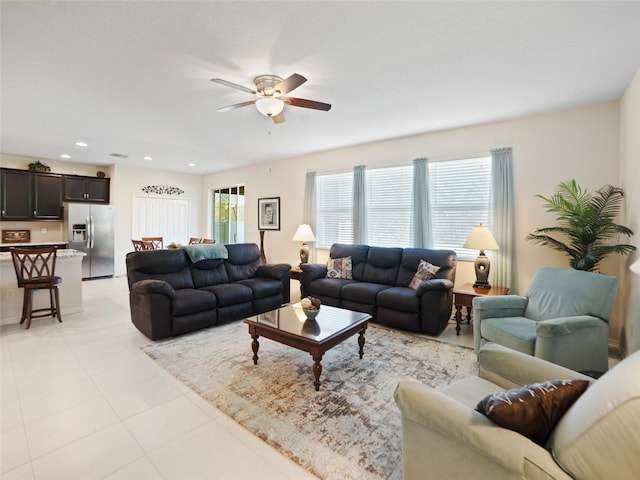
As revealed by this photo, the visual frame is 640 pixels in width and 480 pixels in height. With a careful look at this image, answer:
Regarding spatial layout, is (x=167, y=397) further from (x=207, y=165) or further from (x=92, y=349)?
(x=207, y=165)

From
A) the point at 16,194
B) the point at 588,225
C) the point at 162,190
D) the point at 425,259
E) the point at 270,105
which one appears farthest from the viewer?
the point at 162,190

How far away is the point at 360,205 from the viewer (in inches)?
207

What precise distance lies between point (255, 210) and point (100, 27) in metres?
5.08

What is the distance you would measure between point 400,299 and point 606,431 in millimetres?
2855

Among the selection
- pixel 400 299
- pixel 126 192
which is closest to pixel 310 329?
pixel 400 299

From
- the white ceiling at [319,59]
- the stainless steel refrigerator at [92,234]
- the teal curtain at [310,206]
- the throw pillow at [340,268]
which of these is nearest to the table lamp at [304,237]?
the teal curtain at [310,206]

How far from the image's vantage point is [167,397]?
93.6 inches

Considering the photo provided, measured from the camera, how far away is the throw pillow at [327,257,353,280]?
15.7 ft

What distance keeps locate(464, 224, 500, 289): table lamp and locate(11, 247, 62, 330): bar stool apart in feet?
17.2

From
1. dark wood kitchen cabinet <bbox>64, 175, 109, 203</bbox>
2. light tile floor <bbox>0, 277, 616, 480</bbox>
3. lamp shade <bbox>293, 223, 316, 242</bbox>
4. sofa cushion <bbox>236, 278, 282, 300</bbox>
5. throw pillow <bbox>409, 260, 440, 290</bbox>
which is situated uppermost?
dark wood kitchen cabinet <bbox>64, 175, 109, 203</bbox>

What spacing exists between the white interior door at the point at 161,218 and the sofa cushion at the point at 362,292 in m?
5.84

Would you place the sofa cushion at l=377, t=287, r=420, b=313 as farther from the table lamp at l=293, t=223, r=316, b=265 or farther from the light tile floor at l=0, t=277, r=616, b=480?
the light tile floor at l=0, t=277, r=616, b=480

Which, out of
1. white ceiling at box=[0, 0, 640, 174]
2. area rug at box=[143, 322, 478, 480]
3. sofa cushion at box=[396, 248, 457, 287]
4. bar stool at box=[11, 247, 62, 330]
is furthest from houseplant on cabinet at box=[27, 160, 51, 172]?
sofa cushion at box=[396, 248, 457, 287]

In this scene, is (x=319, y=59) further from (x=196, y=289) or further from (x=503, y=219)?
(x=196, y=289)
